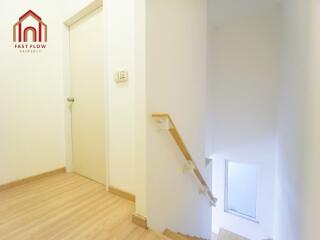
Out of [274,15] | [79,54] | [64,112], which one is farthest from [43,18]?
[274,15]

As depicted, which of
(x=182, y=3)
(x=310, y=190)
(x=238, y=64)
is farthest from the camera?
(x=238, y=64)

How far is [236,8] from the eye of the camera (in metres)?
3.62

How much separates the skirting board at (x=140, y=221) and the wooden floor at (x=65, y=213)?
34 mm

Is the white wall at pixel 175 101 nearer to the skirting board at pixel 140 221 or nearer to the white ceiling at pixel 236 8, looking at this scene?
the skirting board at pixel 140 221

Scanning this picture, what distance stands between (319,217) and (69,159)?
274cm

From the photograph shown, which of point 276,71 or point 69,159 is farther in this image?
point 276,71

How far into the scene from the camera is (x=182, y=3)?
1.94 meters

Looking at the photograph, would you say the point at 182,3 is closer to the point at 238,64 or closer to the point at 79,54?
the point at 79,54

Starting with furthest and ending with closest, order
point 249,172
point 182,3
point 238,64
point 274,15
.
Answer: point 249,172 → point 238,64 → point 274,15 → point 182,3

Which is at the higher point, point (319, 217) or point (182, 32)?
point (182, 32)

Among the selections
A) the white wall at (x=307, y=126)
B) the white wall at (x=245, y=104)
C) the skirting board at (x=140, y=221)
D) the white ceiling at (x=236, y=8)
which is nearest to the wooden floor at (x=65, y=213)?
the skirting board at (x=140, y=221)

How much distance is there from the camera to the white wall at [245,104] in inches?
150

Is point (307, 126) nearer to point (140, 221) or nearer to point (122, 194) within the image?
point (140, 221)

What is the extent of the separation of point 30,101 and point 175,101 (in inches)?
70.8
